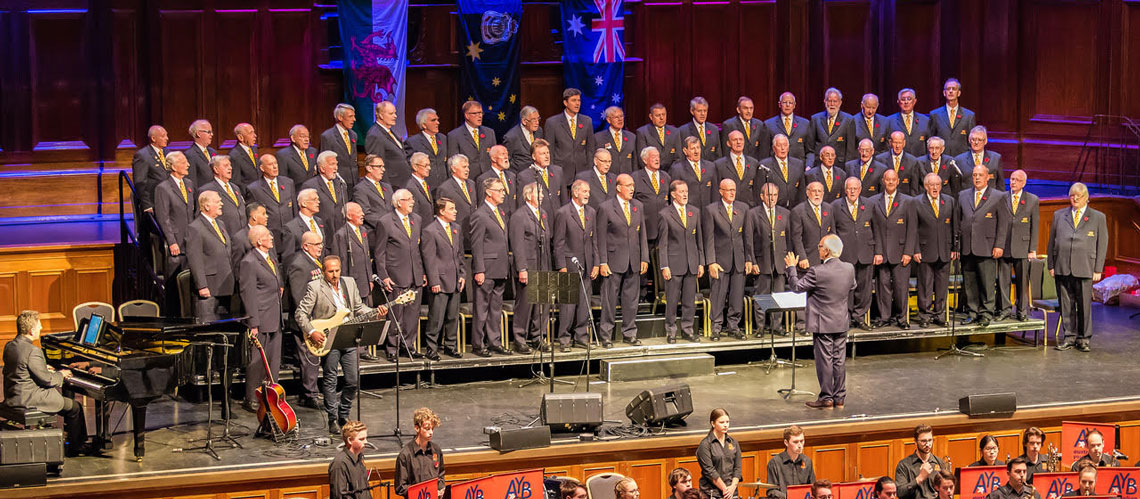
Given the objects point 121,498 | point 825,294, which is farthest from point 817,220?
point 121,498

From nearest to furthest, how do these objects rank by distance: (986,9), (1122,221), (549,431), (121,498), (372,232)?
(121,498) → (549,431) → (372,232) → (1122,221) → (986,9)

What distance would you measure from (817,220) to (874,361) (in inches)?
46.4

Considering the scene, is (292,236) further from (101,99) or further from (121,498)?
(101,99)

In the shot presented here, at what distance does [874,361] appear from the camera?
33.9 feet

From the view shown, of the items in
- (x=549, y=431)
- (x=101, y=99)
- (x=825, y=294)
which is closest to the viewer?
(x=549, y=431)

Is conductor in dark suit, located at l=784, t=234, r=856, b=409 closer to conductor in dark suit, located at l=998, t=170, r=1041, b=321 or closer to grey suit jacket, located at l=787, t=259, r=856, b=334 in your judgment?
grey suit jacket, located at l=787, t=259, r=856, b=334

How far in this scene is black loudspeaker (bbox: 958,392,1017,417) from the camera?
8523mm

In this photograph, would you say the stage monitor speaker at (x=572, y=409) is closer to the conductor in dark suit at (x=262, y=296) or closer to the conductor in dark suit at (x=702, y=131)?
the conductor in dark suit at (x=262, y=296)

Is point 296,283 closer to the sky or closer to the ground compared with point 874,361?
closer to the sky

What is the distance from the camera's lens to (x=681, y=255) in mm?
10070

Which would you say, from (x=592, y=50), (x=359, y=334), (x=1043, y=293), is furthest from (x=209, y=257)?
(x=1043, y=293)

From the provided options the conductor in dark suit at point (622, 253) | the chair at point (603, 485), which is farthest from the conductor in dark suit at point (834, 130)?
the chair at point (603, 485)

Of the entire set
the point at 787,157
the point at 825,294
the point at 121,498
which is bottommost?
the point at 121,498

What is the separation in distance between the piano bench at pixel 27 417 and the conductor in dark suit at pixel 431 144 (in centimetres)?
359
